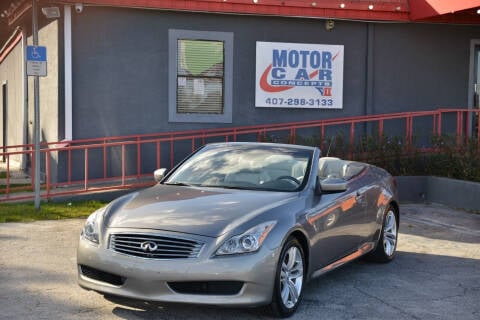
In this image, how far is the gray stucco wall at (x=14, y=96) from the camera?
1834 cm

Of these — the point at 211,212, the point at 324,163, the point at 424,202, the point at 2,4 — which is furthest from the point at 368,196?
the point at 2,4

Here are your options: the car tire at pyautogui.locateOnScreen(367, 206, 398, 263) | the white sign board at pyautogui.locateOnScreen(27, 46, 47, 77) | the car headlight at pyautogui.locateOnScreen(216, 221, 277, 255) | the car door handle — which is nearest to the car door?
the car door handle

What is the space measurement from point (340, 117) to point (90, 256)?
9.66 meters

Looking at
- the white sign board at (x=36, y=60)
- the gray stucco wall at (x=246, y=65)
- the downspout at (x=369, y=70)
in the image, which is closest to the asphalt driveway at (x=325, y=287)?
the white sign board at (x=36, y=60)

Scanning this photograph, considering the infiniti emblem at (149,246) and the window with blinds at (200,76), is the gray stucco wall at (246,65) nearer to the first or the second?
the window with blinds at (200,76)

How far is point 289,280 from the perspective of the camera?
18.4 ft

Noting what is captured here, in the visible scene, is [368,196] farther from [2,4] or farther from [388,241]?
[2,4]

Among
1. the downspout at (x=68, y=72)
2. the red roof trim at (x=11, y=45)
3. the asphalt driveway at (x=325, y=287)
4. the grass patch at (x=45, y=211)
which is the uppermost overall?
the red roof trim at (x=11, y=45)

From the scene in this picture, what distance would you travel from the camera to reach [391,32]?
14656 mm

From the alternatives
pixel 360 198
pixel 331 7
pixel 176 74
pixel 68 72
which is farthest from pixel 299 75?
pixel 360 198

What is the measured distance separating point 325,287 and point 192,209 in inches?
68.3

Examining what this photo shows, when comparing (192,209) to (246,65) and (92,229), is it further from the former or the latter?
(246,65)

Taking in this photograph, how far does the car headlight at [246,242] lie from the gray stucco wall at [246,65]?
822cm

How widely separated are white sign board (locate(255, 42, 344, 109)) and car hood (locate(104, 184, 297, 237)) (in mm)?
7723
